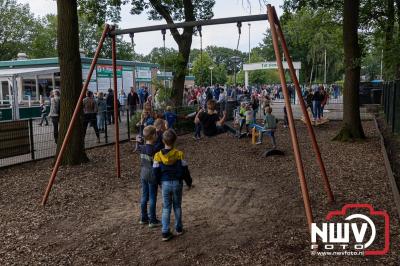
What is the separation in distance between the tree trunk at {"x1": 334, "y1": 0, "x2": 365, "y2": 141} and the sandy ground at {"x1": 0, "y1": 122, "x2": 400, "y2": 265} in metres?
2.09

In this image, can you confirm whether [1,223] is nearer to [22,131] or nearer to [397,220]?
[22,131]

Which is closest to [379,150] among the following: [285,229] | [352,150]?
[352,150]

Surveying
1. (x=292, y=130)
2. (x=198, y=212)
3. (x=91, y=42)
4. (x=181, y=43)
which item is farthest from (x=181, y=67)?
(x=91, y=42)

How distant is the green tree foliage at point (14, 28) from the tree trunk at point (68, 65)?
46752 millimetres

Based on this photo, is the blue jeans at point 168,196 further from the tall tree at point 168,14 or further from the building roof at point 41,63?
the building roof at point 41,63

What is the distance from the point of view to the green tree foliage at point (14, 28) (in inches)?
2002

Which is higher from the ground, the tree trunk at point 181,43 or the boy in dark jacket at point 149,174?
the tree trunk at point 181,43

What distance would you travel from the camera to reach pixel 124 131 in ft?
52.2

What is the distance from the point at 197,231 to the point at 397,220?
273 centimetres

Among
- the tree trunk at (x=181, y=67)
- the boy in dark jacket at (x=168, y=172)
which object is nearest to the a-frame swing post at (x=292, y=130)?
the boy in dark jacket at (x=168, y=172)

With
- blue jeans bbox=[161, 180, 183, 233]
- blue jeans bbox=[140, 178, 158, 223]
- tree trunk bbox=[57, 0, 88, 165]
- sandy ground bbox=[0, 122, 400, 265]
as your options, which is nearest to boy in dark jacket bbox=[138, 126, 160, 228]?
blue jeans bbox=[140, 178, 158, 223]

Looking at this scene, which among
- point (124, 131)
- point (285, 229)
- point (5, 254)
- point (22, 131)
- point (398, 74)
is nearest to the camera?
point (5, 254)

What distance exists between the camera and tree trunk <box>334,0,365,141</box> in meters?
12.7

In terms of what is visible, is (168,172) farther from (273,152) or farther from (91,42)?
(91,42)
